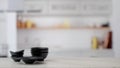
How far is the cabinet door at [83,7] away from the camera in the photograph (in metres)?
4.87

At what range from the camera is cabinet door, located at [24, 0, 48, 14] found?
486cm

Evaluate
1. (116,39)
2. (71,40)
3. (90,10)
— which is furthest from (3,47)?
(116,39)

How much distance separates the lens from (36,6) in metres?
4.88

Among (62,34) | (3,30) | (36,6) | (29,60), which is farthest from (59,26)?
(29,60)

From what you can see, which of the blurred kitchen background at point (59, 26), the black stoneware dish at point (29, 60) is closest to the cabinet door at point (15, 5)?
the blurred kitchen background at point (59, 26)

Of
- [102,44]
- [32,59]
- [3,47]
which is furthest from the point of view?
[102,44]

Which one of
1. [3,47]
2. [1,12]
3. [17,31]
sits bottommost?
[3,47]

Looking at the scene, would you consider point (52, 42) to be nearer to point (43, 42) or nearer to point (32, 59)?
point (43, 42)

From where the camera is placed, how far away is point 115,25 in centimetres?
380

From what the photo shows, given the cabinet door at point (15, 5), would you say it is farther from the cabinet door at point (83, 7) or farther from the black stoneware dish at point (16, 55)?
the black stoneware dish at point (16, 55)

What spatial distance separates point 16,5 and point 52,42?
109 cm

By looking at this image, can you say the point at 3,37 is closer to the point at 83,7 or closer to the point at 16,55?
the point at 83,7

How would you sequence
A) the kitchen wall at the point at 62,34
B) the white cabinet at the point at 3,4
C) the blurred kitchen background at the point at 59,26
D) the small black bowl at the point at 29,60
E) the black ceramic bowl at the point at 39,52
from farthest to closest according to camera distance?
1. the kitchen wall at the point at 62,34
2. the white cabinet at the point at 3,4
3. the blurred kitchen background at the point at 59,26
4. the black ceramic bowl at the point at 39,52
5. the small black bowl at the point at 29,60

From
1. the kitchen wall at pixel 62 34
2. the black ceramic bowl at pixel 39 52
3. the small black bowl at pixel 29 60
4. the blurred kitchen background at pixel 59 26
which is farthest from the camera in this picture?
the kitchen wall at pixel 62 34
